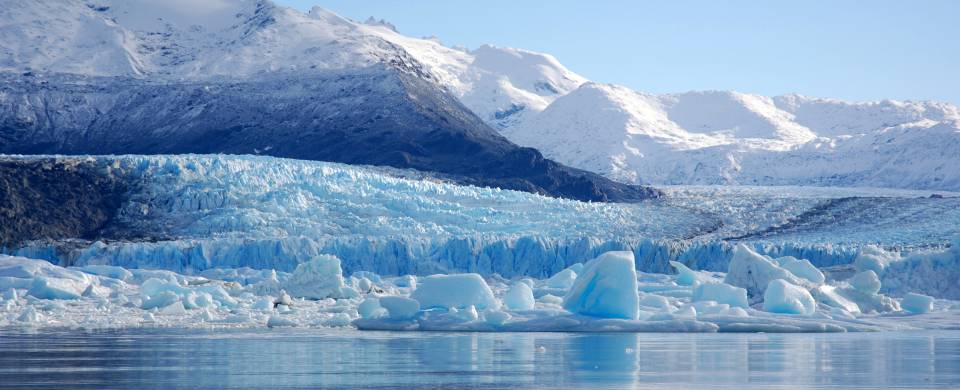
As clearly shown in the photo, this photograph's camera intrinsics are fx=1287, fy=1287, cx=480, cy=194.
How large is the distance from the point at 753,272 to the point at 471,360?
570 inches

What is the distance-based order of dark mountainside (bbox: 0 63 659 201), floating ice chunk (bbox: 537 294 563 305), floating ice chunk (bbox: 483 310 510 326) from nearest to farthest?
floating ice chunk (bbox: 483 310 510 326) → floating ice chunk (bbox: 537 294 563 305) → dark mountainside (bbox: 0 63 659 201)

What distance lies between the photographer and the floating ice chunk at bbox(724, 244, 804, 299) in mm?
28875

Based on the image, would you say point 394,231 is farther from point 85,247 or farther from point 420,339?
point 420,339

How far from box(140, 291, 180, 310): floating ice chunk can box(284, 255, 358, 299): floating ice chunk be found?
3661 millimetres

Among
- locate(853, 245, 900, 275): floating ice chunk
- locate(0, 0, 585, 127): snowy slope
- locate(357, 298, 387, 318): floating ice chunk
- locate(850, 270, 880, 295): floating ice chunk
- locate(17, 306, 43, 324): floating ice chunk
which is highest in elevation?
locate(0, 0, 585, 127): snowy slope

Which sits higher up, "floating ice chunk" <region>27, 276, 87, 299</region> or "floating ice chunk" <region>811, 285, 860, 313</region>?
"floating ice chunk" <region>811, 285, 860, 313</region>

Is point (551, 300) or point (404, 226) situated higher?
point (404, 226)

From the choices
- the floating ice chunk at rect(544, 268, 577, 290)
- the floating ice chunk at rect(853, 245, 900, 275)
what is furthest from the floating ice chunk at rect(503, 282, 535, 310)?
the floating ice chunk at rect(853, 245, 900, 275)

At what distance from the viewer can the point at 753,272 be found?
29.2 m

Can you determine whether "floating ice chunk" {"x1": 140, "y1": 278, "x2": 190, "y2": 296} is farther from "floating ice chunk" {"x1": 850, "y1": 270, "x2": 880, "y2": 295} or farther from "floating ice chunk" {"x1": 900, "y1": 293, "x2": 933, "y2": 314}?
"floating ice chunk" {"x1": 900, "y1": 293, "x2": 933, "y2": 314}

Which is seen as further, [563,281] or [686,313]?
[563,281]

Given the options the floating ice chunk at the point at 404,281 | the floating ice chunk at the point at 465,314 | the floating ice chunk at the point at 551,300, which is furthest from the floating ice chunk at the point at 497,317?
the floating ice chunk at the point at 404,281

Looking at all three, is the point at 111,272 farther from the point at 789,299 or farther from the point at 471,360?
the point at 471,360

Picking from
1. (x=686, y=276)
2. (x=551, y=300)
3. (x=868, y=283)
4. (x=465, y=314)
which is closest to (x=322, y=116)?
(x=686, y=276)
